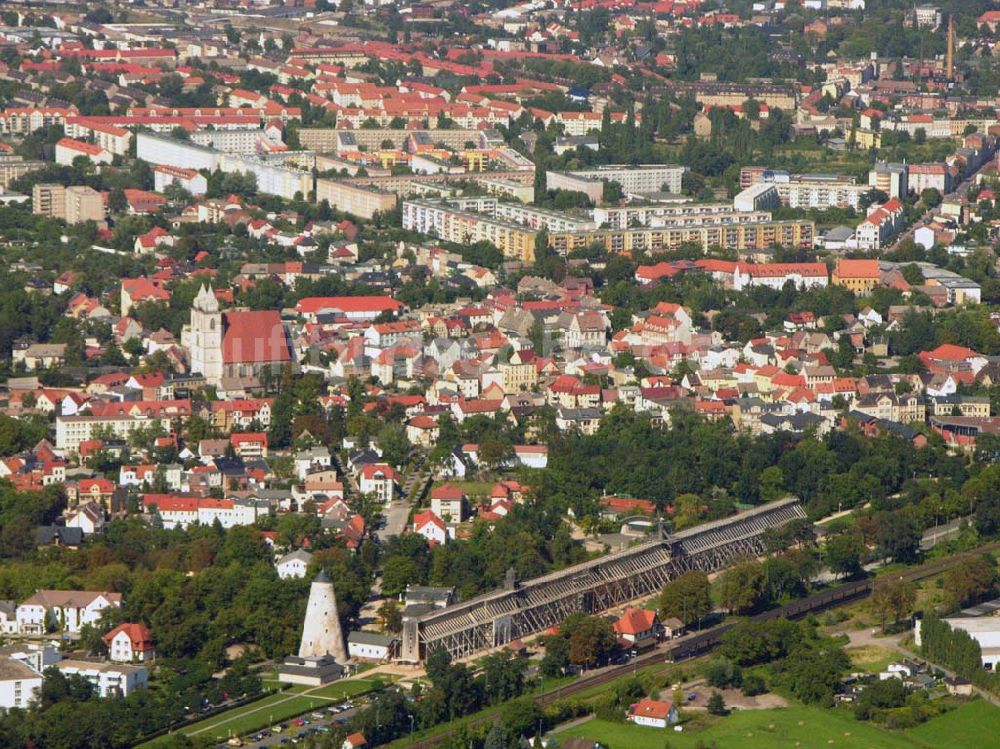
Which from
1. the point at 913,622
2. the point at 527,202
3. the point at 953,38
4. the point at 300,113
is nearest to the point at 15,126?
the point at 300,113

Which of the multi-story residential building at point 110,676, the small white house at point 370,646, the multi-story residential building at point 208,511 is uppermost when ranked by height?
the multi-story residential building at point 110,676

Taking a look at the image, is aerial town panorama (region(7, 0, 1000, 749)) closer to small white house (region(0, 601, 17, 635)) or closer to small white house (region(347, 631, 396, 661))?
small white house (region(347, 631, 396, 661))

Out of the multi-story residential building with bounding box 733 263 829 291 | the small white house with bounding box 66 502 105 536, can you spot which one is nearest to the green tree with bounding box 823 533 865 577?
the small white house with bounding box 66 502 105 536

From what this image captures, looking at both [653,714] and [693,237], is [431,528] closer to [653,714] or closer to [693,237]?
[653,714]

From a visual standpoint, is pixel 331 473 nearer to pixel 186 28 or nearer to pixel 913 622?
pixel 913 622

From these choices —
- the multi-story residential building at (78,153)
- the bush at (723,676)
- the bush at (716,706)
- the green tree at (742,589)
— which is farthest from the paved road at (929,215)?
the bush at (716,706)

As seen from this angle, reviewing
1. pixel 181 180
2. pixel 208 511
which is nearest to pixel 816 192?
pixel 181 180

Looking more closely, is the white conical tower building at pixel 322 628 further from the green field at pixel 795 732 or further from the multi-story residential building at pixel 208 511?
the multi-story residential building at pixel 208 511
